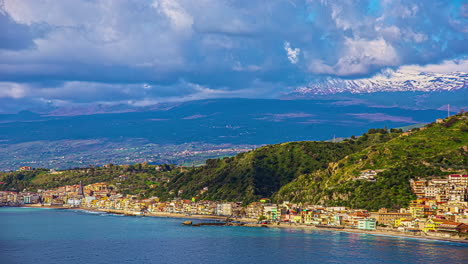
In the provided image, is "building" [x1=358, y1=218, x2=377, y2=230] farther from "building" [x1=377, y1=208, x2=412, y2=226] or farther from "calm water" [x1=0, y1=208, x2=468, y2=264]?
"calm water" [x1=0, y1=208, x2=468, y2=264]

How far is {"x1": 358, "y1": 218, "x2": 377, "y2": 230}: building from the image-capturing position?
115738 mm

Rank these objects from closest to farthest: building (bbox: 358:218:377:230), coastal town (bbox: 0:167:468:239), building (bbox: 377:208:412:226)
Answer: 1. coastal town (bbox: 0:167:468:239)
2. building (bbox: 377:208:412:226)
3. building (bbox: 358:218:377:230)

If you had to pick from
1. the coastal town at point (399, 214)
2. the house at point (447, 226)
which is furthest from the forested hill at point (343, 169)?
the house at point (447, 226)

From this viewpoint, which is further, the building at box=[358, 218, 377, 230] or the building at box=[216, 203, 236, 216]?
the building at box=[216, 203, 236, 216]

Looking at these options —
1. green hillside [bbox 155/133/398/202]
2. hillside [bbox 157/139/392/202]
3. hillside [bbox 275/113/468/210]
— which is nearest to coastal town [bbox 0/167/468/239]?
hillside [bbox 275/113/468/210]

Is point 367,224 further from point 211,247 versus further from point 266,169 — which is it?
point 266,169

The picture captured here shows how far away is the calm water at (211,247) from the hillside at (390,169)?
609 inches

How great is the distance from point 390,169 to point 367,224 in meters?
20.7

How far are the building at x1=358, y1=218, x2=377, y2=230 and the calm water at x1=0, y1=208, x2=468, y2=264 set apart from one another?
13.1 ft

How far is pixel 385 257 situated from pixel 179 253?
1118 inches

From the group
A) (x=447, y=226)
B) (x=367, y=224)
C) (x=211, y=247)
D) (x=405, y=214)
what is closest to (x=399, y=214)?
(x=405, y=214)

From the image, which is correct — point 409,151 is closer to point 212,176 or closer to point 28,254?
point 212,176

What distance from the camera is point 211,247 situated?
99.8 metres

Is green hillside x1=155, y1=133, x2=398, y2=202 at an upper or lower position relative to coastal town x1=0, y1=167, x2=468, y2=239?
upper
